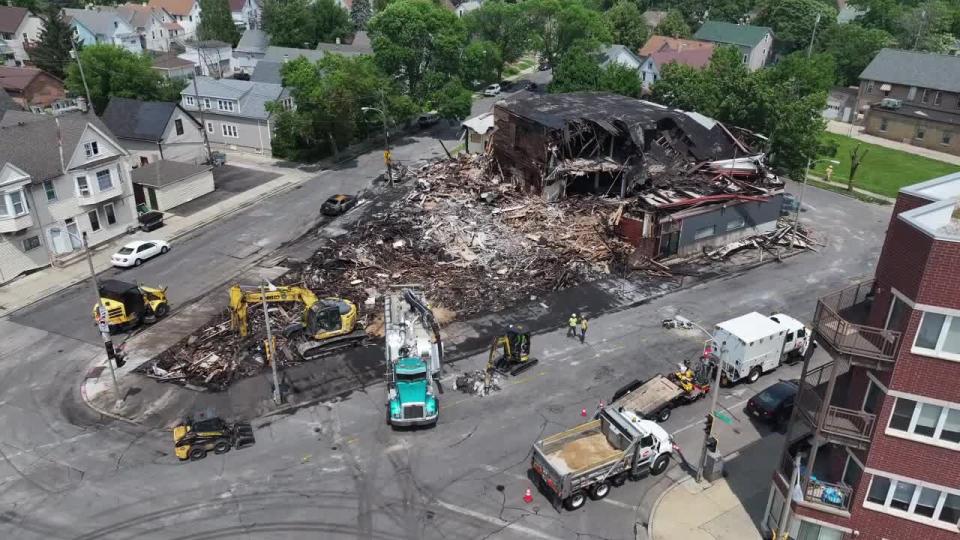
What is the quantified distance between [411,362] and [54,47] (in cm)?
9128

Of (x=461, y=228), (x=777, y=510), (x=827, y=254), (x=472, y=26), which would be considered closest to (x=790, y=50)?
(x=472, y=26)

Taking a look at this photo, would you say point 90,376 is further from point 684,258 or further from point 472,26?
point 472,26

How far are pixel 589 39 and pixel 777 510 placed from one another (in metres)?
85.2

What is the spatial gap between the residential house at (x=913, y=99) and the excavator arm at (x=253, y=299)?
242ft

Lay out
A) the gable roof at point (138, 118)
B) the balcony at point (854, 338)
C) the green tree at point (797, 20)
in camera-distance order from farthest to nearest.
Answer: the green tree at point (797, 20), the gable roof at point (138, 118), the balcony at point (854, 338)

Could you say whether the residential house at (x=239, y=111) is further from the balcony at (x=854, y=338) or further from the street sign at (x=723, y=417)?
the balcony at (x=854, y=338)

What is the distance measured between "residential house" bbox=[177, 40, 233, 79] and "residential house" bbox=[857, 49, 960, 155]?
91372 millimetres

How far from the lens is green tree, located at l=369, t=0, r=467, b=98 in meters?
76.7

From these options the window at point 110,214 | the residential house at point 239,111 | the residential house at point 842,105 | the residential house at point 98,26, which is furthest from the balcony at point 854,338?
the residential house at point 98,26

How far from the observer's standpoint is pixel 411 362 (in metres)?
30.9

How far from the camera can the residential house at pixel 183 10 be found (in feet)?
435

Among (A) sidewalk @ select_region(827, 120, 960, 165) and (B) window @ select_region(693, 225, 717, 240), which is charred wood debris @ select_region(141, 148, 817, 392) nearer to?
(B) window @ select_region(693, 225, 717, 240)

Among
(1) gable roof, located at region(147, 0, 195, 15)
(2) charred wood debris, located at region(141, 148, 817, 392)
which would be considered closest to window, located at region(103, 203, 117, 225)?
(2) charred wood debris, located at region(141, 148, 817, 392)

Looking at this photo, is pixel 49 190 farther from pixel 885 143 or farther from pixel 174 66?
pixel 885 143
